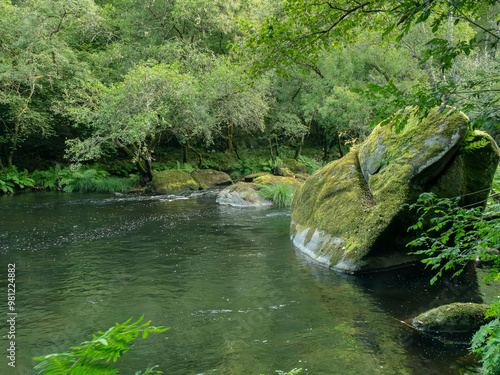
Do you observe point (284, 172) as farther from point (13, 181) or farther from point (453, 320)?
point (453, 320)

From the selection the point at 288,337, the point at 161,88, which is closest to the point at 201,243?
the point at 288,337

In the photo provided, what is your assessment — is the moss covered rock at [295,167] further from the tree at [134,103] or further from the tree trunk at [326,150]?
the tree at [134,103]

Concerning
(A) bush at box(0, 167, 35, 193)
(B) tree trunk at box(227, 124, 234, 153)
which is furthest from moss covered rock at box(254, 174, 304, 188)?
(A) bush at box(0, 167, 35, 193)

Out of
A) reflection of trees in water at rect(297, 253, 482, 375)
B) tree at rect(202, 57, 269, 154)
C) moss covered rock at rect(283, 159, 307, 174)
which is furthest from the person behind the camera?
moss covered rock at rect(283, 159, 307, 174)

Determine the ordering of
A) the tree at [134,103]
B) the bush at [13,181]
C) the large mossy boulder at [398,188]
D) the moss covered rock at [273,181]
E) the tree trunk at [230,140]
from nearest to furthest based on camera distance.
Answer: the large mossy boulder at [398,188]
the tree at [134,103]
the moss covered rock at [273,181]
the bush at [13,181]
the tree trunk at [230,140]

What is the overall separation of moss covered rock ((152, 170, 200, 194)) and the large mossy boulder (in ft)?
41.2

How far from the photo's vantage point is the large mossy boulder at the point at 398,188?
22.1 feet

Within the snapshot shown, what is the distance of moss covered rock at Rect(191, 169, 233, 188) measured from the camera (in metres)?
21.0

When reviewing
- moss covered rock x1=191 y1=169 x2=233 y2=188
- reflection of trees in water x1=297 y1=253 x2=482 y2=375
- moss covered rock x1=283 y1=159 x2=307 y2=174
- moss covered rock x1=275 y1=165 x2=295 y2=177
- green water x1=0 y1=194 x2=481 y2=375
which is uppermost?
moss covered rock x1=283 y1=159 x2=307 y2=174

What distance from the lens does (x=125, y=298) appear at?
5.74 metres

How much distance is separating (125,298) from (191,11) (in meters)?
17.4

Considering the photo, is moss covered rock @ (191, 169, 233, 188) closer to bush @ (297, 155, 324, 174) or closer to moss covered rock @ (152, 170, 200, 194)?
moss covered rock @ (152, 170, 200, 194)

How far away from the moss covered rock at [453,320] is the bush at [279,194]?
10.7m

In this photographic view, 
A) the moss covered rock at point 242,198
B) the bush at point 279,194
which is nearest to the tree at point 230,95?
the moss covered rock at point 242,198
